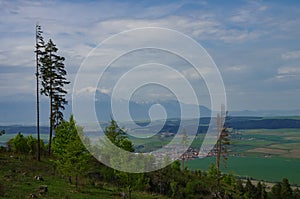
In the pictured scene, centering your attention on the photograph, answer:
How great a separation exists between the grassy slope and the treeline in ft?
3.00

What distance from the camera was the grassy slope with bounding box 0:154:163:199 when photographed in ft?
72.2

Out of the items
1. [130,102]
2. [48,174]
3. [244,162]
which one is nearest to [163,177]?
[48,174]

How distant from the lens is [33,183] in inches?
995

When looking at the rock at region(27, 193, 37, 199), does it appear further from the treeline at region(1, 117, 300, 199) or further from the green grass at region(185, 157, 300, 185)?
the green grass at region(185, 157, 300, 185)

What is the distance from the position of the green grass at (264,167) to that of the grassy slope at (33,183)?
78.7 meters

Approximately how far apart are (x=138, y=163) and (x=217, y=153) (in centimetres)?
1794

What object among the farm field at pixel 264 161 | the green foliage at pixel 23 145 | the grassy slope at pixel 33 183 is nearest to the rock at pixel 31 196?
the grassy slope at pixel 33 183

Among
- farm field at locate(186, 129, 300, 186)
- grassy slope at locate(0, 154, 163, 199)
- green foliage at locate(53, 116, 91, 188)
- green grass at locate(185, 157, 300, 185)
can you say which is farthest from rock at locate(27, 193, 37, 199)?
green grass at locate(185, 157, 300, 185)

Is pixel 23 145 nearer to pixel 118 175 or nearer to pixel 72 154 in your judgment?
pixel 72 154

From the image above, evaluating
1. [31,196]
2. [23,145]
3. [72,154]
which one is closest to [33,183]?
[72,154]

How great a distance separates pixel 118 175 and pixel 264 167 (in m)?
110

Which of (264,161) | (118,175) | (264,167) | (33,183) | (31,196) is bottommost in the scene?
(264,167)

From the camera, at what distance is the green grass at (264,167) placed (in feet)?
350

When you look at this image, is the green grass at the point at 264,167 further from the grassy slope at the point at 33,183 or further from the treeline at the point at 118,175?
the grassy slope at the point at 33,183
